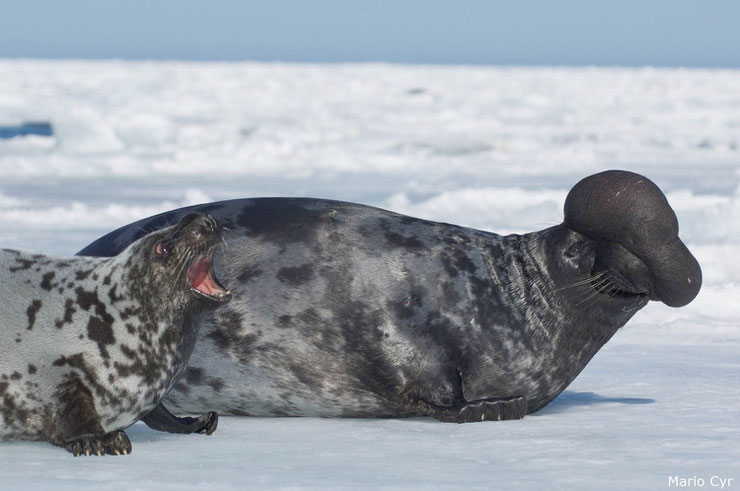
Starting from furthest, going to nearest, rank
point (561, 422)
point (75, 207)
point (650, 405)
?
point (75, 207) < point (650, 405) < point (561, 422)

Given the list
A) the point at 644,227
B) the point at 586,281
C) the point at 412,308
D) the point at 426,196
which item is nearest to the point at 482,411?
the point at 412,308

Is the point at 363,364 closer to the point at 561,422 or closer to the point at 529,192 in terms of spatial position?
the point at 561,422

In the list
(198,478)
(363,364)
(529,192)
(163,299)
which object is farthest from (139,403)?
(529,192)

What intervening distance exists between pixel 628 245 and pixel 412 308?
2.31 ft

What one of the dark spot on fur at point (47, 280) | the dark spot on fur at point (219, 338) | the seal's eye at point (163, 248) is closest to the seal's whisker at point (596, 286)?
the dark spot on fur at point (219, 338)

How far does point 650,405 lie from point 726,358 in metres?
1.15

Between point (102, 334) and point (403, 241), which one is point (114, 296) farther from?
point (403, 241)

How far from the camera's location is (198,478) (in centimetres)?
276

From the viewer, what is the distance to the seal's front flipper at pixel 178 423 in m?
3.47

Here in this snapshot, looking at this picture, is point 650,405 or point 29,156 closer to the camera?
point 650,405

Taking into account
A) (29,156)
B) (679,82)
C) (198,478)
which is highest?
(679,82)

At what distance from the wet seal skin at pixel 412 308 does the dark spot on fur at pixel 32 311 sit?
73 centimetres

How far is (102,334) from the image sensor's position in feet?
10.5

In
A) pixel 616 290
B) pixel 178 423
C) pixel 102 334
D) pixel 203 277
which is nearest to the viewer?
pixel 102 334
